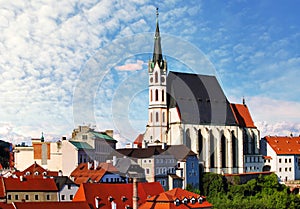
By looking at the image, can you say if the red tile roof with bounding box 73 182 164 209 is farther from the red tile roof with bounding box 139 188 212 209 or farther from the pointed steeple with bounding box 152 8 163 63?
the pointed steeple with bounding box 152 8 163 63

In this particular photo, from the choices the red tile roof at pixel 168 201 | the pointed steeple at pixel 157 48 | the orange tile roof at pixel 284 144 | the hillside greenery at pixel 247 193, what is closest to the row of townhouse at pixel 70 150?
the pointed steeple at pixel 157 48

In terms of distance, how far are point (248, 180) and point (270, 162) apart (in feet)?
52.5

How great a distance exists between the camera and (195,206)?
6650 centimetres

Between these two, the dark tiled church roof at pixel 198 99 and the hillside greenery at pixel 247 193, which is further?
the dark tiled church roof at pixel 198 99

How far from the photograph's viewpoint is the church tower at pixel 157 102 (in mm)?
98000

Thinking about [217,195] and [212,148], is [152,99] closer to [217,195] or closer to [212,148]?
[212,148]

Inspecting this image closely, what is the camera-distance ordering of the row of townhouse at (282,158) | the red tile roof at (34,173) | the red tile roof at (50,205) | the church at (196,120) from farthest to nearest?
the row of townhouse at (282,158) < the church at (196,120) < the red tile roof at (34,173) < the red tile roof at (50,205)

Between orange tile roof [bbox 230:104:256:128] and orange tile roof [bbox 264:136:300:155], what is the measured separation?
5.57 metres

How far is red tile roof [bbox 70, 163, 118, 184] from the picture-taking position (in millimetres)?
77000

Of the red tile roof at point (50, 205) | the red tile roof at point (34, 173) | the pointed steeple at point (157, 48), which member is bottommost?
the red tile roof at point (50, 205)

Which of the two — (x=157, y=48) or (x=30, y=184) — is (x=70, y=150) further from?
(x=157, y=48)

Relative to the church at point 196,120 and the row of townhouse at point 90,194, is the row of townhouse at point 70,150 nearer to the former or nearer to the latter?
the church at point 196,120

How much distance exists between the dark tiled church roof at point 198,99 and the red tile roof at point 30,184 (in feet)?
103

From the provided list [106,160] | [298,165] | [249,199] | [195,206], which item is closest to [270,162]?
[298,165]
